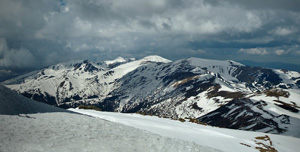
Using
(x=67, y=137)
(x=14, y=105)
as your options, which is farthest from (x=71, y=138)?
(x=14, y=105)

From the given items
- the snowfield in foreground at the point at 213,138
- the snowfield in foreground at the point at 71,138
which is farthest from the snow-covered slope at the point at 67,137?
the snowfield in foreground at the point at 213,138

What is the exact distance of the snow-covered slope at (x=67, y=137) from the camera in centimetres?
975

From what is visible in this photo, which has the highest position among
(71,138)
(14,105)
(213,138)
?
(14,105)

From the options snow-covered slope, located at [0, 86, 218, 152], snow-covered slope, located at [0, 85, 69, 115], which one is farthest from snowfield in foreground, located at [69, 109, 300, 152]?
snow-covered slope, located at [0, 85, 69, 115]

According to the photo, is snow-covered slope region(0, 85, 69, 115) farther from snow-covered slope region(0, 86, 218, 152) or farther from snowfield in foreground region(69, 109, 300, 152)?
snowfield in foreground region(69, 109, 300, 152)

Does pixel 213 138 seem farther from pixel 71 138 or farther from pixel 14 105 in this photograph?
pixel 14 105

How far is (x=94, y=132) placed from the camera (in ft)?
43.2

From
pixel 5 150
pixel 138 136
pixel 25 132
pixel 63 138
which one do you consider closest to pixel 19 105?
pixel 25 132

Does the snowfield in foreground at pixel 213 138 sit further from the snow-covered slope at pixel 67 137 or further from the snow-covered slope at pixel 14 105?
the snow-covered slope at pixel 14 105

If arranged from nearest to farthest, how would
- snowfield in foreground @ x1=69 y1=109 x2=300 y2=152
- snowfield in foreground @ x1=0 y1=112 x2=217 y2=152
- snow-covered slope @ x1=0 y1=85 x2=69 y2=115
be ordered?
snowfield in foreground @ x1=0 y1=112 x2=217 y2=152 → snow-covered slope @ x1=0 y1=85 x2=69 y2=115 → snowfield in foreground @ x1=69 y1=109 x2=300 y2=152

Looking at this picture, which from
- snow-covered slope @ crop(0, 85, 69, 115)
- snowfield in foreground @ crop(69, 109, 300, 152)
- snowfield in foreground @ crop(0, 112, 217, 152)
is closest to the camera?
snowfield in foreground @ crop(0, 112, 217, 152)

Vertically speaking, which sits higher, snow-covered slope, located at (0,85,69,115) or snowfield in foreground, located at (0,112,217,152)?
snow-covered slope, located at (0,85,69,115)

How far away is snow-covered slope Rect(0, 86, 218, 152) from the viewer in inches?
384

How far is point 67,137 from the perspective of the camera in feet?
37.3
